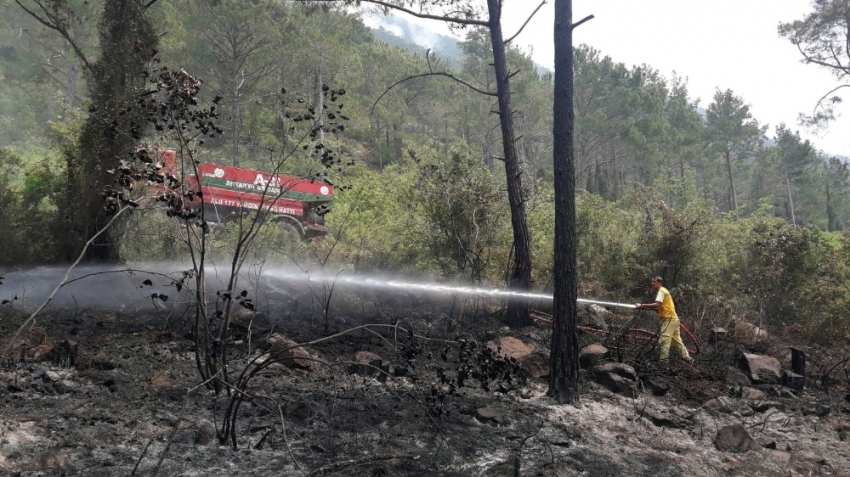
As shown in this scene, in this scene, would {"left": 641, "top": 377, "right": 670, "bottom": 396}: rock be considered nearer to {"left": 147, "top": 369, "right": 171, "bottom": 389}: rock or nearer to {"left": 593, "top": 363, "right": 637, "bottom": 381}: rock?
{"left": 593, "top": 363, "right": 637, "bottom": 381}: rock

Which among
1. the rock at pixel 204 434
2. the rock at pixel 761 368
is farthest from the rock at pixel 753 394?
the rock at pixel 204 434

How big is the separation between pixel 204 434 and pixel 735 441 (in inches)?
210

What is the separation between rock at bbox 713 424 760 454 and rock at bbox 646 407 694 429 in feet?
1.94

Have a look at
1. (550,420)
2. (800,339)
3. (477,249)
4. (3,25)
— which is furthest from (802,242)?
(3,25)

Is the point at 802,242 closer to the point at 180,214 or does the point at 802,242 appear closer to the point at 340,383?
the point at 340,383

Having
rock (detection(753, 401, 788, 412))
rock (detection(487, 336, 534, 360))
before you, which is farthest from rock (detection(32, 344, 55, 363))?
rock (detection(753, 401, 788, 412))

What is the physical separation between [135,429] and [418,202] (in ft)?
29.6

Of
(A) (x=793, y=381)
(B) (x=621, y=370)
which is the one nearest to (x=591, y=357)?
(B) (x=621, y=370)

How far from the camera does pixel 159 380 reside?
6.27m

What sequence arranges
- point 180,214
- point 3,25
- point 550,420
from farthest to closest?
point 3,25 → point 550,420 → point 180,214

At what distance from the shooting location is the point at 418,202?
1339 cm

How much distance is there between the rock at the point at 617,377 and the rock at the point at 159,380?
547cm

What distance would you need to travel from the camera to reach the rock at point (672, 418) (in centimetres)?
692

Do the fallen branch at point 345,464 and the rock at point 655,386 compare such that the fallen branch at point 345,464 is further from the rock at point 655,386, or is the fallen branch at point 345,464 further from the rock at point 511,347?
the rock at point 655,386
